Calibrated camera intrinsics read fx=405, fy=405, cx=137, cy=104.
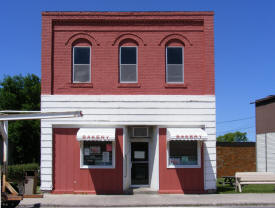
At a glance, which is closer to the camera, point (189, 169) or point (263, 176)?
point (189, 169)

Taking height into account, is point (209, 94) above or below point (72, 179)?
above

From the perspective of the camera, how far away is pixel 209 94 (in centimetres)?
1666

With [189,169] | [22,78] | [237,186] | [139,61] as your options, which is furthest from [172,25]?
[22,78]

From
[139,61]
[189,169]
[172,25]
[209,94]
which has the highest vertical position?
[172,25]

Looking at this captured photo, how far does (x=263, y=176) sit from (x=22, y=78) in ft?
69.5

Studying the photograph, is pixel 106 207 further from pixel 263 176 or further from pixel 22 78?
pixel 22 78

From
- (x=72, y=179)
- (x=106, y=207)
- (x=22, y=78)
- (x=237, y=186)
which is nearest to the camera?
(x=106, y=207)

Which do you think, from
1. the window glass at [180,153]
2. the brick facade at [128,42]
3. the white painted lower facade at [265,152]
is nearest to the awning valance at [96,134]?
the brick facade at [128,42]

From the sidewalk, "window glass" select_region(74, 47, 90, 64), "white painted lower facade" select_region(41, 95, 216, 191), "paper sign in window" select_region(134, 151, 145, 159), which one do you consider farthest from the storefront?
"window glass" select_region(74, 47, 90, 64)

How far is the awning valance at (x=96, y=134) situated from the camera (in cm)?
1549

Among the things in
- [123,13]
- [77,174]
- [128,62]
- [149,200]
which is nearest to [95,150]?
[77,174]

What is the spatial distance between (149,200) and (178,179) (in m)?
2.14

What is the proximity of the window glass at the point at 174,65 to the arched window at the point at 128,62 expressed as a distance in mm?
1340

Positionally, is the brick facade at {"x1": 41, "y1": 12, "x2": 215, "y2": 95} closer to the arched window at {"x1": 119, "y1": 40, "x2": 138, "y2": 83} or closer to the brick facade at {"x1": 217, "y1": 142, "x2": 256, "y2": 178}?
the arched window at {"x1": 119, "y1": 40, "x2": 138, "y2": 83}
